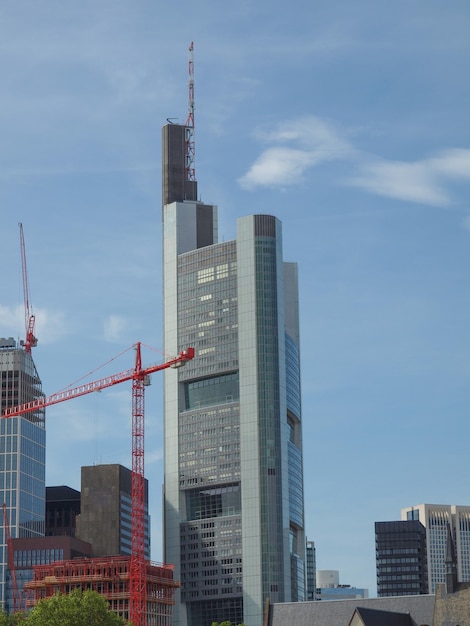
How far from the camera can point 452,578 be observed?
199 m

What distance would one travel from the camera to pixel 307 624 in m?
199

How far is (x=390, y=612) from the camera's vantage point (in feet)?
640

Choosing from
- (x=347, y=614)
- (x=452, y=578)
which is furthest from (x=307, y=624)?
Result: (x=452, y=578)

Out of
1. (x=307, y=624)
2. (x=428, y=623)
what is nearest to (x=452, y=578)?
(x=428, y=623)

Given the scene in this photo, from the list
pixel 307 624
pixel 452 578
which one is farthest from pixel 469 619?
pixel 307 624

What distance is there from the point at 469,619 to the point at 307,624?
23409 millimetres

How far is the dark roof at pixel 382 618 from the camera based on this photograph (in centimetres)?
18931

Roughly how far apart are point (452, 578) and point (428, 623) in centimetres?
739

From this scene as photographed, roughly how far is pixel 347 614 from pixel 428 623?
12154 mm

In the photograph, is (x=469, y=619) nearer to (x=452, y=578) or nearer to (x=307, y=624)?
(x=452, y=578)

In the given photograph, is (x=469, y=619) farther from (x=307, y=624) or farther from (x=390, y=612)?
(x=307, y=624)

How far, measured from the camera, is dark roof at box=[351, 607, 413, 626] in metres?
189

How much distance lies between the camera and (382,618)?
19262 cm

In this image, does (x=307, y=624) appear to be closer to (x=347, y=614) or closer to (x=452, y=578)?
(x=347, y=614)
